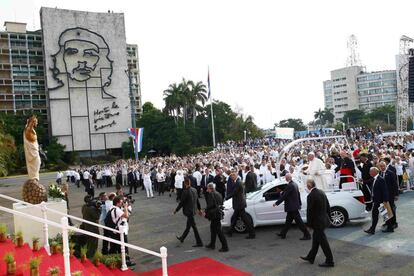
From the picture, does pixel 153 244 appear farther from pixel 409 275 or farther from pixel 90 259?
pixel 409 275

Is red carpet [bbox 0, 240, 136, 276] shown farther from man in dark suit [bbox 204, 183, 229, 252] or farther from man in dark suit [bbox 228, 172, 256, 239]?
man in dark suit [bbox 228, 172, 256, 239]

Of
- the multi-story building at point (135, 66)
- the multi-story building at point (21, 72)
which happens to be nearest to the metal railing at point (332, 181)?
the multi-story building at point (21, 72)

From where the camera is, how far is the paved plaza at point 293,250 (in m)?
7.95

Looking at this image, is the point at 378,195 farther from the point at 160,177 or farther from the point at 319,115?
the point at 319,115

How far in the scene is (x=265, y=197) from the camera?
11688 mm

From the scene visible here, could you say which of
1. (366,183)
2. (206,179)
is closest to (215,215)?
(366,183)

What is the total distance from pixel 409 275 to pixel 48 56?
74362mm

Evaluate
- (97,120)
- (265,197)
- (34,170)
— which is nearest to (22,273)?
(34,170)

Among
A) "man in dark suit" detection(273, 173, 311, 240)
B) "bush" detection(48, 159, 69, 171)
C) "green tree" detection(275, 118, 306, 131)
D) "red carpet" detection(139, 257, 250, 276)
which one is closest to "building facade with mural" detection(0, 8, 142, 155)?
"bush" detection(48, 159, 69, 171)

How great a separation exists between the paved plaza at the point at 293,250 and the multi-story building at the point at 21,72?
70203mm

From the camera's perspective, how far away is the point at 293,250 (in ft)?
31.0

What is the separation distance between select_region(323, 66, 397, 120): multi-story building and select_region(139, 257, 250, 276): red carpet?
156 meters

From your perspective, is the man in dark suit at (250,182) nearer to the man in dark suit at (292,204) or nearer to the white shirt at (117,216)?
the man in dark suit at (292,204)

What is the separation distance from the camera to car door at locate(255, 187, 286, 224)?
11.6m
